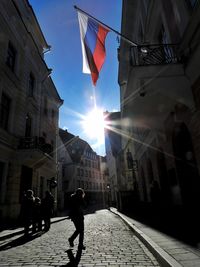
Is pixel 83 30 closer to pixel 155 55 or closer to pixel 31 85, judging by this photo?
pixel 155 55

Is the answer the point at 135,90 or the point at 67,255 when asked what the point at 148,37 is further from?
the point at 67,255

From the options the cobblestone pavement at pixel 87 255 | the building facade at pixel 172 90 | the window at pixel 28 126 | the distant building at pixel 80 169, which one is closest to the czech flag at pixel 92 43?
the building facade at pixel 172 90

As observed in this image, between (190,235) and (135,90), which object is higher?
(135,90)

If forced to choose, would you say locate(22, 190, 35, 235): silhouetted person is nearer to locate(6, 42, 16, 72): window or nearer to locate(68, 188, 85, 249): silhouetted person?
locate(68, 188, 85, 249): silhouetted person

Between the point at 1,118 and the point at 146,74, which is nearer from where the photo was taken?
the point at 146,74

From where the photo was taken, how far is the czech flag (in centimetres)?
916

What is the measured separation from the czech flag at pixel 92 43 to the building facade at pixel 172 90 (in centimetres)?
129

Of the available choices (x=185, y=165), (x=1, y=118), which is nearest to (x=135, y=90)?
(x=185, y=165)

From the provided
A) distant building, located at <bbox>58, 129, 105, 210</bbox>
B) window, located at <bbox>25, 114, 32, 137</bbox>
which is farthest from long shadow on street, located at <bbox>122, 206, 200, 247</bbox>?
distant building, located at <bbox>58, 129, 105, 210</bbox>

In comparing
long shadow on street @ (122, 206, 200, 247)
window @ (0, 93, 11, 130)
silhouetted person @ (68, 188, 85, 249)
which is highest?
window @ (0, 93, 11, 130)

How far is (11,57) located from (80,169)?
42.7 m

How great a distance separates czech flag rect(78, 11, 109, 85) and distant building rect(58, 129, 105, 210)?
124 ft

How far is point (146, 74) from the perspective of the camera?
7.73 m

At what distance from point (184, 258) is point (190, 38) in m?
6.49
